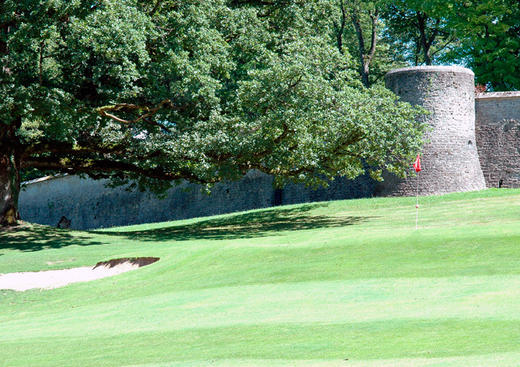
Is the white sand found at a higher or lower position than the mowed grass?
lower

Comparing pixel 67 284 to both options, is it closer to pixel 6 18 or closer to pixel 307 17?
pixel 6 18

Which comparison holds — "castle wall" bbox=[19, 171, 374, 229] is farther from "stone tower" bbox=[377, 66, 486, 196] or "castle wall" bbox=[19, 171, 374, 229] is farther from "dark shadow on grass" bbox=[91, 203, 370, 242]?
"stone tower" bbox=[377, 66, 486, 196]

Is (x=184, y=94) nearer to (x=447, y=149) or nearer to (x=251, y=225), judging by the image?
(x=251, y=225)

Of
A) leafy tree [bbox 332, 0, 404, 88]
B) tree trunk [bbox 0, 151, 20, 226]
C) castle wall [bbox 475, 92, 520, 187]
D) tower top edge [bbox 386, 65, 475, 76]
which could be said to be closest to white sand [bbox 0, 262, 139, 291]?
tree trunk [bbox 0, 151, 20, 226]

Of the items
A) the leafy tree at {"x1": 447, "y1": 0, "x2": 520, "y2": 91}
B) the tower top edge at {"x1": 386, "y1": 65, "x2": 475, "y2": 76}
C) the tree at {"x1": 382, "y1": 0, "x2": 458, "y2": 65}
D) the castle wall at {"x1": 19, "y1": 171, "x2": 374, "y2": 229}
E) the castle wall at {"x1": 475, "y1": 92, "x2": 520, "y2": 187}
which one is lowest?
the castle wall at {"x1": 19, "y1": 171, "x2": 374, "y2": 229}

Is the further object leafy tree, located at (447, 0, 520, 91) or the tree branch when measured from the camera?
leafy tree, located at (447, 0, 520, 91)

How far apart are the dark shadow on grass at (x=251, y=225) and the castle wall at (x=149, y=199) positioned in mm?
2209

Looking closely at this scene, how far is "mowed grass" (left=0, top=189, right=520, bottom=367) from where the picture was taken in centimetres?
624

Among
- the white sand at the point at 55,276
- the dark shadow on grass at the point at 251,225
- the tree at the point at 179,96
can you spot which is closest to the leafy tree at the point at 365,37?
the dark shadow on grass at the point at 251,225

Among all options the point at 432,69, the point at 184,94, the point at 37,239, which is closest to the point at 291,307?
the point at 184,94

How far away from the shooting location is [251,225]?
2717 cm

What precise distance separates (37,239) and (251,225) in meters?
8.12

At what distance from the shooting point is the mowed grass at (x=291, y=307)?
6.24 metres

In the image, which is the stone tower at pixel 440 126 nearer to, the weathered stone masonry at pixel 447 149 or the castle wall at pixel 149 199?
the weathered stone masonry at pixel 447 149
